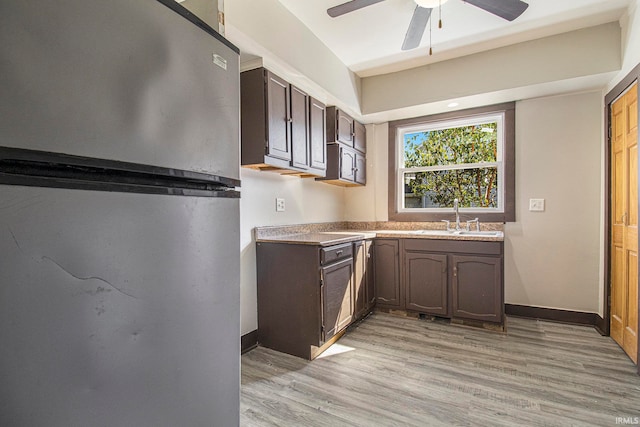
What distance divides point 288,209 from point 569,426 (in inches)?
93.1

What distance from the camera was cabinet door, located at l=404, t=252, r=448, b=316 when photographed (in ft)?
9.84

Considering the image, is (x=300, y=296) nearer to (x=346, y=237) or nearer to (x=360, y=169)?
(x=346, y=237)

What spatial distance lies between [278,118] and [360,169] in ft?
5.41

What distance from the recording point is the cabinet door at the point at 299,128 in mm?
2486

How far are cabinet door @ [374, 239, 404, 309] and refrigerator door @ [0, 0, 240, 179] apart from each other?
2.51m

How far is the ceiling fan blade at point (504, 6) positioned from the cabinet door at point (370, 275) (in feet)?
6.65

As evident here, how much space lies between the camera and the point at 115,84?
679 millimetres

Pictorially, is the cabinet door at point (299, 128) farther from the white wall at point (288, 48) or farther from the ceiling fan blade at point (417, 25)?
the ceiling fan blade at point (417, 25)

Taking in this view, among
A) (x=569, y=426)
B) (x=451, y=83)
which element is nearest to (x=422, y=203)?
(x=451, y=83)

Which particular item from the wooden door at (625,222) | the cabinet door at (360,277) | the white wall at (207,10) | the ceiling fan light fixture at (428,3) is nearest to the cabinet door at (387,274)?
the cabinet door at (360,277)

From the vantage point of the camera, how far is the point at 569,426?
1560 mm

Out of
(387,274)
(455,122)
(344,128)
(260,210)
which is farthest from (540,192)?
(260,210)

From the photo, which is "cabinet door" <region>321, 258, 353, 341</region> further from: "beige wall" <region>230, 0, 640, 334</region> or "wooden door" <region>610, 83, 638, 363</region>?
"wooden door" <region>610, 83, 638, 363</region>

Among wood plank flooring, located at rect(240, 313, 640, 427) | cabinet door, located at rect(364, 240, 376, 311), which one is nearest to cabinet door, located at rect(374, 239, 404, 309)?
cabinet door, located at rect(364, 240, 376, 311)
